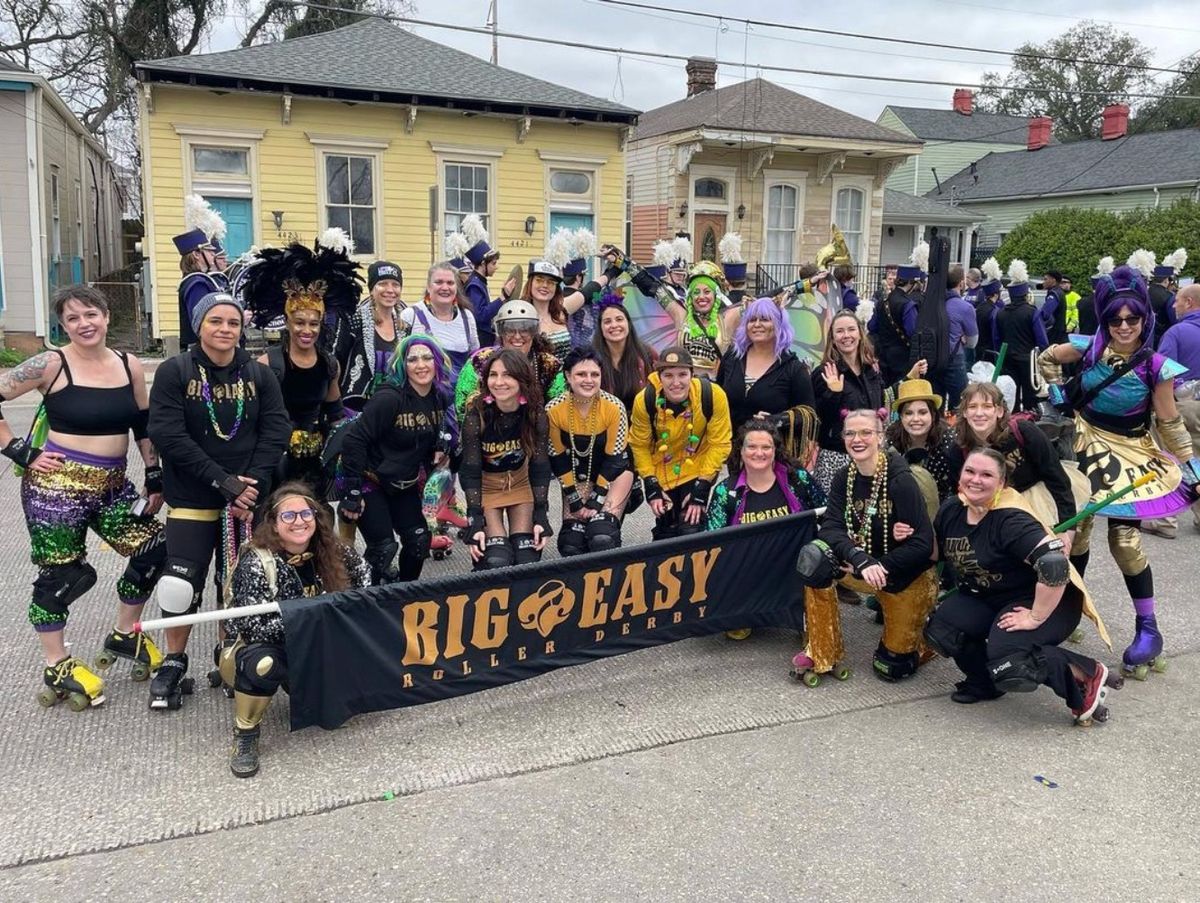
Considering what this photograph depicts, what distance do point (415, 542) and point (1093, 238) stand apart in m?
22.6

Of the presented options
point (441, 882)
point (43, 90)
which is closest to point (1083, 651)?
point (441, 882)

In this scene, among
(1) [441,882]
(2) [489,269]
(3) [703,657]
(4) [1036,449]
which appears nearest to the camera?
(1) [441,882]

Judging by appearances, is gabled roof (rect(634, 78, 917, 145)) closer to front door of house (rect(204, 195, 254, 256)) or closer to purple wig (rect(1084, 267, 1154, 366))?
front door of house (rect(204, 195, 254, 256))

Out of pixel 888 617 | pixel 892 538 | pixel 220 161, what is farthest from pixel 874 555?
pixel 220 161

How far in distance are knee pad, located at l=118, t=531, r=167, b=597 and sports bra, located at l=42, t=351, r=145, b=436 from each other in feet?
1.66

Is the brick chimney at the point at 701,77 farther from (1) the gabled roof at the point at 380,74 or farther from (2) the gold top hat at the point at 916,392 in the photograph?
(2) the gold top hat at the point at 916,392

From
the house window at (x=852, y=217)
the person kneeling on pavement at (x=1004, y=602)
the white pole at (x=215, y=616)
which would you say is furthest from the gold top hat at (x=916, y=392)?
the house window at (x=852, y=217)

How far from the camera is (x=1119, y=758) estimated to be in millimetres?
3549

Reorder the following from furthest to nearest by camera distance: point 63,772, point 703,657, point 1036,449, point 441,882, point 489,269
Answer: point 489,269, point 703,657, point 1036,449, point 63,772, point 441,882

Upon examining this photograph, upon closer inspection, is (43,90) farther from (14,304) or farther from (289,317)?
(289,317)

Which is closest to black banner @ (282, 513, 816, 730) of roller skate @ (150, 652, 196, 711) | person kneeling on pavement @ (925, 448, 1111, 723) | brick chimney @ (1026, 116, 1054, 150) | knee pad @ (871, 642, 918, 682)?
knee pad @ (871, 642, 918, 682)

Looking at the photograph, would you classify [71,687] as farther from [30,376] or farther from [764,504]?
[764,504]

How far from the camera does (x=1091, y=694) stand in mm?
3734

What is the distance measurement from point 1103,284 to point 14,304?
53.3 feet
